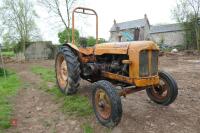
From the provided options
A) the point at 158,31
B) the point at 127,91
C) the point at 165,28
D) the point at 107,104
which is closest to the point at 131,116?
the point at 127,91

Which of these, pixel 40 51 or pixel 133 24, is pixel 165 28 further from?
pixel 40 51

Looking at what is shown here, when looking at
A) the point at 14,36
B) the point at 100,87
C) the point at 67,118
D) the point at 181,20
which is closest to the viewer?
the point at 100,87

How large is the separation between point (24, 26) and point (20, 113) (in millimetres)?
27434

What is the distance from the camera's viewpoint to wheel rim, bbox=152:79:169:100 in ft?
18.0

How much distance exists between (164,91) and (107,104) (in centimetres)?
162

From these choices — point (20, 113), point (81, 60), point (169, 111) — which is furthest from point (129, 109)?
point (20, 113)

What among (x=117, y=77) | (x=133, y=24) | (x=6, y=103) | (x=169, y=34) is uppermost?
(x=133, y=24)

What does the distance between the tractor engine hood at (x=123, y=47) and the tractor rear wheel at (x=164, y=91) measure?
86 centimetres

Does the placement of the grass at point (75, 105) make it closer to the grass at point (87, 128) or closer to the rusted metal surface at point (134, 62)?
the grass at point (87, 128)

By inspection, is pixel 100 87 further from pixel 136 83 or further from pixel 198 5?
pixel 198 5

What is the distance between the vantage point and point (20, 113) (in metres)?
5.58

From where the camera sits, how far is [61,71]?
23.9 feet

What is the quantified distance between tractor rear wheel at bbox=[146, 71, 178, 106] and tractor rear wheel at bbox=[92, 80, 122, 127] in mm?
1488

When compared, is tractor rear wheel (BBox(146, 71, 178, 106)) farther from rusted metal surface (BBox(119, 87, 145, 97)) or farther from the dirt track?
rusted metal surface (BBox(119, 87, 145, 97))
